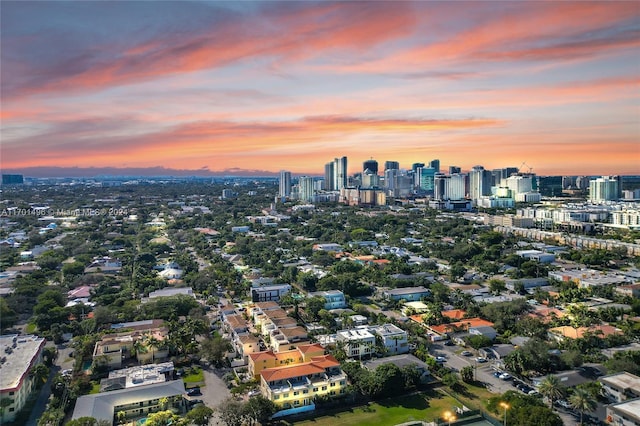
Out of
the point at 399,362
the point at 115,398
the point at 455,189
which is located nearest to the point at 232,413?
the point at 115,398

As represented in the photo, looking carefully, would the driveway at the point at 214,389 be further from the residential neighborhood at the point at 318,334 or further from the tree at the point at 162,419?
the tree at the point at 162,419

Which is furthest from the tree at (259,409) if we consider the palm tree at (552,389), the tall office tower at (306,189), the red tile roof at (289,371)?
the tall office tower at (306,189)

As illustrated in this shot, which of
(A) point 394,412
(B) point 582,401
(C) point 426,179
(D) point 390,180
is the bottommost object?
(A) point 394,412

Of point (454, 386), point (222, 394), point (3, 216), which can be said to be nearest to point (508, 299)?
point (454, 386)

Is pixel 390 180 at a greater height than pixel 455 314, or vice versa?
pixel 390 180

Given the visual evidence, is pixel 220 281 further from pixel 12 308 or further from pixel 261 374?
pixel 261 374

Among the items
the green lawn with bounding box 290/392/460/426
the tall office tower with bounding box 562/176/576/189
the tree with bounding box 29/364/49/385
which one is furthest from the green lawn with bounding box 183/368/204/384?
the tall office tower with bounding box 562/176/576/189

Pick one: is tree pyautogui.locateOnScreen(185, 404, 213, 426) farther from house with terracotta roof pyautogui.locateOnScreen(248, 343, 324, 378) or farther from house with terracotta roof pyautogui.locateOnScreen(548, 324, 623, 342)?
house with terracotta roof pyautogui.locateOnScreen(548, 324, 623, 342)

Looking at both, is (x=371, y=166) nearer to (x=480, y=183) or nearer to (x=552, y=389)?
(x=480, y=183)
